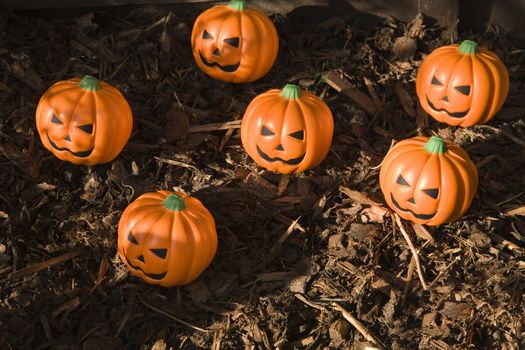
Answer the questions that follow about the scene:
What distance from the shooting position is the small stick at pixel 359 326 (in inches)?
159

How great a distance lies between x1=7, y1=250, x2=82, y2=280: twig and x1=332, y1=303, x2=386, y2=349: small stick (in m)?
1.45

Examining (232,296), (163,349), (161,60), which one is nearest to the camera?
(163,349)

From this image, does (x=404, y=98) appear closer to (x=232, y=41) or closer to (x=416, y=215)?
(x=416, y=215)

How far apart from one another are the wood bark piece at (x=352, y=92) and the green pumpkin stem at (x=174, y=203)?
164cm

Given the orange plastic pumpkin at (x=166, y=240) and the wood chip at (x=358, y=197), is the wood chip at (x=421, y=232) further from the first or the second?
the orange plastic pumpkin at (x=166, y=240)

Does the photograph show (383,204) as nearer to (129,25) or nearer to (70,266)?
(70,266)

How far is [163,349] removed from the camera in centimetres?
396

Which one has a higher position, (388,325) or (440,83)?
(440,83)

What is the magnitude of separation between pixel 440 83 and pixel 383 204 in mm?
918

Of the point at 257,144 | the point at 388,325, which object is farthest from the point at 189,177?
the point at 388,325

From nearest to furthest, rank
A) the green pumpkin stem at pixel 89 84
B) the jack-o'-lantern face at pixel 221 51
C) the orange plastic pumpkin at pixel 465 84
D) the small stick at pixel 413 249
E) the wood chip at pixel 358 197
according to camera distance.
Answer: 1. the small stick at pixel 413 249
2. the green pumpkin stem at pixel 89 84
3. the wood chip at pixel 358 197
4. the orange plastic pumpkin at pixel 465 84
5. the jack-o'-lantern face at pixel 221 51

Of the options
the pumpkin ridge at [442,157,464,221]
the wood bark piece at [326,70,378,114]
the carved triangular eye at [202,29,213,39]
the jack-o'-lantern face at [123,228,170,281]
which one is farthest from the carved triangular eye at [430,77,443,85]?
the jack-o'-lantern face at [123,228,170,281]

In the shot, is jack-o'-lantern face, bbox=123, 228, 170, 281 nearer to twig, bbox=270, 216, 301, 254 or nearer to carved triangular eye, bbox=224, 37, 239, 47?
twig, bbox=270, 216, 301, 254

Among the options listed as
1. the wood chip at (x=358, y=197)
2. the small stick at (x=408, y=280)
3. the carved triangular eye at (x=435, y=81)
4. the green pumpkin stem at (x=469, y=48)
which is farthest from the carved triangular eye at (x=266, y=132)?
the green pumpkin stem at (x=469, y=48)
